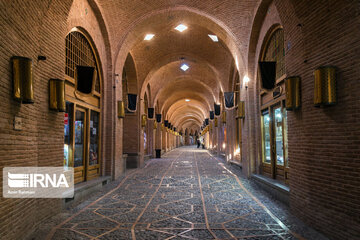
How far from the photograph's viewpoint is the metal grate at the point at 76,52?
22.7 ft

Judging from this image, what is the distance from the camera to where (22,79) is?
12.3 ft

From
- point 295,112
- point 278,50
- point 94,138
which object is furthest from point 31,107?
point 278,50

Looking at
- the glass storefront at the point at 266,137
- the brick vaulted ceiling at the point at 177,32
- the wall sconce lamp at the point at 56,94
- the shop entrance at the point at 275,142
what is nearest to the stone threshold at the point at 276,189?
the shop entrance at the point at 275,142

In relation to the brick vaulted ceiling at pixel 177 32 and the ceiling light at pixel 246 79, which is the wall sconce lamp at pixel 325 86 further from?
the ceiling light at pixel 246 79

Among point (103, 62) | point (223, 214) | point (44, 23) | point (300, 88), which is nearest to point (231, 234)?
point (223, 214)

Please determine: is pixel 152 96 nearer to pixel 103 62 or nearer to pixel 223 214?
pixel 103 62

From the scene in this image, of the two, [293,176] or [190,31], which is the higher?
[190,31]

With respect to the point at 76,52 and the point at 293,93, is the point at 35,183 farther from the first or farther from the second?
the point at 293,93

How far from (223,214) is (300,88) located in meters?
2.85

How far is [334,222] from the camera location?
3.87 m

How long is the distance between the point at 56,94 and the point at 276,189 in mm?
5500

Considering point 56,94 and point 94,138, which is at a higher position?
point 56,94

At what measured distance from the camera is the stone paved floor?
13.6 feet

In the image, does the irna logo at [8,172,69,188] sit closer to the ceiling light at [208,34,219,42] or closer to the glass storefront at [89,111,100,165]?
the glass storefront at [89,111,100,165]
